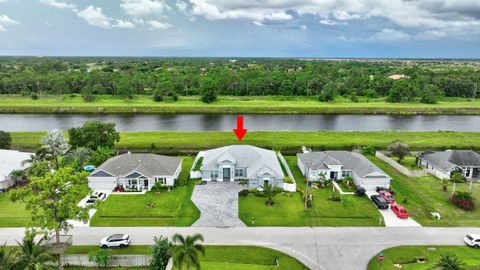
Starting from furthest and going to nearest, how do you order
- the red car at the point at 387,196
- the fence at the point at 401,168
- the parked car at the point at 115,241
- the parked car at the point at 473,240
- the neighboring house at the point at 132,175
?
1. the fence at the point at 401,168
2. the neighboring house at the point at 132,175
3. the red car at the point at 387,196
4. the parked car at the point at 473,240
5. the parked car at the point at 115,241

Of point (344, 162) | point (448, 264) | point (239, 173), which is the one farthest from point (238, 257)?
point (344, 162)

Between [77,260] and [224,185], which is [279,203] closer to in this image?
[224,185]

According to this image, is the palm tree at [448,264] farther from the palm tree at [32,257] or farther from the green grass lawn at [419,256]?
the palm tree at [32,257]

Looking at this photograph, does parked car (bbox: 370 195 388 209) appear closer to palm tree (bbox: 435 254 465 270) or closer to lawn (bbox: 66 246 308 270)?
lawn (bbox: 66 246 308 270)

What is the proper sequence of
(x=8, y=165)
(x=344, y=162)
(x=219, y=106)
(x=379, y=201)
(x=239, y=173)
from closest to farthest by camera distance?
(x=379, y=201), (x=8, y=165), (x=239, y=173), (x=344, y=162), (x=219, y=106)

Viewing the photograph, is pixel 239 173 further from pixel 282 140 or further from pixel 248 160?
pixel 282 140

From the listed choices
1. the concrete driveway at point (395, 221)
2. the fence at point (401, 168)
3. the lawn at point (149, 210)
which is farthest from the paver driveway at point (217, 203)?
the fence at point (401, 168)

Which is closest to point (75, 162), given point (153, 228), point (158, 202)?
point (158, 202)
